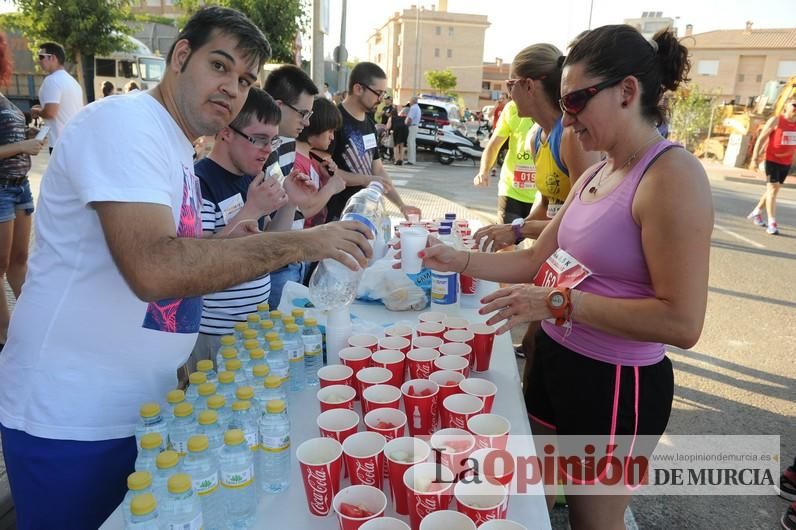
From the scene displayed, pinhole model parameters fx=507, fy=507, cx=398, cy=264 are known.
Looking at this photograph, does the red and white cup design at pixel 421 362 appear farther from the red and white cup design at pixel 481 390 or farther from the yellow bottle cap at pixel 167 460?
the yellow bottle cap at pixel 167 460

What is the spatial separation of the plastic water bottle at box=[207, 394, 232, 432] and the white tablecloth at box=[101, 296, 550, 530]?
0.21 m

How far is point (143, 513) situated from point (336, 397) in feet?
2.11

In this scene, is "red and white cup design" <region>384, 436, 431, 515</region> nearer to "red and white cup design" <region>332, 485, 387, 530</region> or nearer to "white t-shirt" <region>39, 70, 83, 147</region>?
"red and white cup design" <region>332, 485, 387, 530</region>

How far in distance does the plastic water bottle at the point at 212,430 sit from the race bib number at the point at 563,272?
3.87 feet

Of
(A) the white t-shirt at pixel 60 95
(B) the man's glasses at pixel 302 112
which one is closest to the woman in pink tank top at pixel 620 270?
(B) the man's glasses at pixel 302 112

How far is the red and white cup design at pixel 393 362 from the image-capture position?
5.60 feet

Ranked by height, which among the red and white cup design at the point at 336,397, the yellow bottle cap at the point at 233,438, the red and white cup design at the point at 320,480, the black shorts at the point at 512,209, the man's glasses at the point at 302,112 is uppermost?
the man's glasses at the point at 302,112

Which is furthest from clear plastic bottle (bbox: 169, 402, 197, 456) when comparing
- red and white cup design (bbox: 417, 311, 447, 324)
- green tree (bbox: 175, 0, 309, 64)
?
green tree (bbox: 175, 0, 309, 64)

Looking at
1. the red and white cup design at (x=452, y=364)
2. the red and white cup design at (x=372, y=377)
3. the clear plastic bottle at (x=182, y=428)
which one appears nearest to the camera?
the clear plastic bottle at (x=182, y=428)

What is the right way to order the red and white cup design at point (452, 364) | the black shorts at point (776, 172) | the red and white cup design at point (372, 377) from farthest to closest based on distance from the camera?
the black shorts at point (776, 172) → the red and white cup design at point (452, 364) → the red and white cup design at point (372, 377)

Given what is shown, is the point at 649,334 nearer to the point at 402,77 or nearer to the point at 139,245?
the point at 139,245

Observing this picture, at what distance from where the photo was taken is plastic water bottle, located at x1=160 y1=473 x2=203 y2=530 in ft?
3.32

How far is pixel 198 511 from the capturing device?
1.04 meters

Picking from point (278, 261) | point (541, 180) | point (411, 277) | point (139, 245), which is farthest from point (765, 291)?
point (139, 245)
